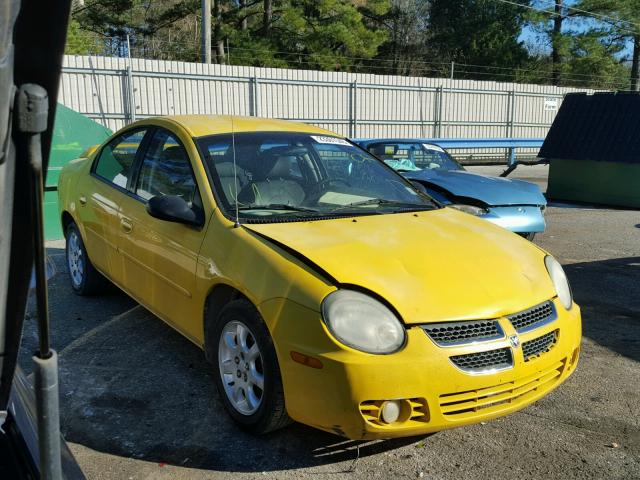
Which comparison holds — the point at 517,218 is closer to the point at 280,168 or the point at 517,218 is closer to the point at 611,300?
the point at 611,300

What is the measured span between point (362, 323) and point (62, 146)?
6.32m

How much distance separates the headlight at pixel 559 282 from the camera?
3090 millimetres

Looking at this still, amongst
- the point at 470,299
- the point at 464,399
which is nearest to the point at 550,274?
the point at 470,299

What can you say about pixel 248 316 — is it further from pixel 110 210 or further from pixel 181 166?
pixel 110 210

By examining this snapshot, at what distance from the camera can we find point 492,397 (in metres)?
→ 2.62

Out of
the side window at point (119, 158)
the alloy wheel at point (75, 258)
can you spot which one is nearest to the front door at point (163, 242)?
the side window at point (119, 158)

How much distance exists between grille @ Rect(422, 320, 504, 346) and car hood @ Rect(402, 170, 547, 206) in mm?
3829

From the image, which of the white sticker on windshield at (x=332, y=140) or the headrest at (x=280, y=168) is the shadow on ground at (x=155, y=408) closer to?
the headrest at (x=280, y=168)

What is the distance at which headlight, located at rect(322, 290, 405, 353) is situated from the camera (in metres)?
2.48

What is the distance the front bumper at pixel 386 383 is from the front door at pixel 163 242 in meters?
0.86

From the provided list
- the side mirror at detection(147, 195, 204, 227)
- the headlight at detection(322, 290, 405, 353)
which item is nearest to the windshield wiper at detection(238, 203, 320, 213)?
the side mirror at detection(147, 195, 204, 227)

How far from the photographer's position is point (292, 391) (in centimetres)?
262

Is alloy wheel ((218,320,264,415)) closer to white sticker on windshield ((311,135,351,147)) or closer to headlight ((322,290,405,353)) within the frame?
headlight ((322,290,405,353))

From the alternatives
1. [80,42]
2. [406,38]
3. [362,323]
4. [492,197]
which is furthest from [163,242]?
[406,38]
